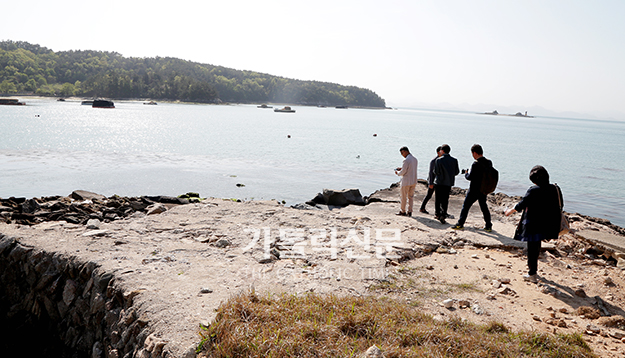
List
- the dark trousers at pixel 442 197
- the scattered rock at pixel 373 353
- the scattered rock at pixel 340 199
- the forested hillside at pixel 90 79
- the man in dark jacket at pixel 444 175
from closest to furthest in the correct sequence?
1. the scattered rock at pixel 373 353
2. the man in dark jacket at pixel 444 175
3. the dark trousers at pixel 442 197
4. the scattered rock at pixel 340 199
5. the forested hillside at pixel 90 79

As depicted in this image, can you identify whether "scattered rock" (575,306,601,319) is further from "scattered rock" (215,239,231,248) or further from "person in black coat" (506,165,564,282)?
"scattered rock" (215,239,231,248)

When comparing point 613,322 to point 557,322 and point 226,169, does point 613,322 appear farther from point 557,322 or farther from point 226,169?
point 226,169

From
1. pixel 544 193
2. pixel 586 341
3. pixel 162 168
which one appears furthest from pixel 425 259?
pixel 162 168

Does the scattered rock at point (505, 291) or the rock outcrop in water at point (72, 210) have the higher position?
the scattered rock at point (505, 291)

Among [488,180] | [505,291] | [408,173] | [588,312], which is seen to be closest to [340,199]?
[408,173]

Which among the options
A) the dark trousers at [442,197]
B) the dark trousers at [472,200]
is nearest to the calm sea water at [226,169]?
the dark trousers at [442,197]

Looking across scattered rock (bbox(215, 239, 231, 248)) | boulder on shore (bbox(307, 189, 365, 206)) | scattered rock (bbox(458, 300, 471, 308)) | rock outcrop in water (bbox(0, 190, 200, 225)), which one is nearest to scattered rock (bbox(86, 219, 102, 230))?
rock outcrop in water (bbox(0, 190, 200, 225))

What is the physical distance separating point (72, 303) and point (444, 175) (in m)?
8.97

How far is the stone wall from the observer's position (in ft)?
16.8

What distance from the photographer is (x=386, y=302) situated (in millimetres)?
5316

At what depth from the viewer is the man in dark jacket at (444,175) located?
1029 cm

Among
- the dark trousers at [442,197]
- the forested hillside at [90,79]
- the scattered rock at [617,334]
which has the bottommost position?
the scattered rock at [617,334]

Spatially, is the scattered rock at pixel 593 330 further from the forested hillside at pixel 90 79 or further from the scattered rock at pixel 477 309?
the forested hillside at pixel 90 79

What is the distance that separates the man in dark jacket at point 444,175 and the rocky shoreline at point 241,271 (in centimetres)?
84
